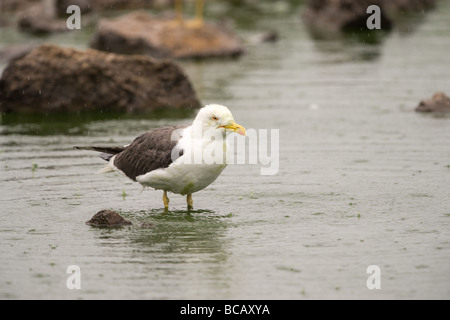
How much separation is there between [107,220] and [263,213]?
6.28 ft

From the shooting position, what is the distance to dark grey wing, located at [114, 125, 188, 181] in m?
11.2

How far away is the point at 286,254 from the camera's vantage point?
975 cm

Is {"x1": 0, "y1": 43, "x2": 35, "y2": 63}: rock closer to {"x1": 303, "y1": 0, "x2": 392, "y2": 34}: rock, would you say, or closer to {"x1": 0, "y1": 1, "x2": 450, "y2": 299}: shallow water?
{"x1": 0, "y1": 1, "x2": 450, "y2": 299}: shallow water

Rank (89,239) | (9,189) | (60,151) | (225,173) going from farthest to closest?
(60,151)
(225,173)
(9,189)
(89,239)

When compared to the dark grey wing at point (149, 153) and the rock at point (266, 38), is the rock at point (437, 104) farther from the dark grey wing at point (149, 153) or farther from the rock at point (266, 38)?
the rock at point (266, 38)

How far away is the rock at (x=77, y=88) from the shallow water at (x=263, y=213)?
899 mm

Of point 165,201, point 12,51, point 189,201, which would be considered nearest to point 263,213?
point 189,201

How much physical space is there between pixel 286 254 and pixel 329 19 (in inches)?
857

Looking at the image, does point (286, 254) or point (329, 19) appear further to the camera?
point (329, 19)

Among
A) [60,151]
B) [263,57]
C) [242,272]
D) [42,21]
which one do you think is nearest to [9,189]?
[60,151]

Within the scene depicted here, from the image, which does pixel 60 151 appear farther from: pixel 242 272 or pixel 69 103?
pixel 242 272

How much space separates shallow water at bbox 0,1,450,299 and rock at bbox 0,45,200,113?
2.95ft

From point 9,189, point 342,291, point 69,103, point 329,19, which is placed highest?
point 329,19

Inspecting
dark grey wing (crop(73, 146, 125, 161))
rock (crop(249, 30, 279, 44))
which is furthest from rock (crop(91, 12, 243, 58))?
dark grey wing (crop(73, 146, 125, 161))
